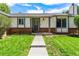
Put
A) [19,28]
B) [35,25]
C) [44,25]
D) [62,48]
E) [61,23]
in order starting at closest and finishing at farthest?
[62,48]
[61,23]
[19,28]
[44,25]
[35,25]

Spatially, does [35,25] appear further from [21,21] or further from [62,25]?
[62,25]

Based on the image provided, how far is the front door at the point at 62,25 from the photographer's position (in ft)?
96.5

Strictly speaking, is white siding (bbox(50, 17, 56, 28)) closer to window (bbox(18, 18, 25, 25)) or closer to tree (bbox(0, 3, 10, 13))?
window (bbox(18, 18, 25, 25))

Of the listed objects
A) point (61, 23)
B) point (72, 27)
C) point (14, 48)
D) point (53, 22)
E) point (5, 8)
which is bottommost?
point (14, 48)

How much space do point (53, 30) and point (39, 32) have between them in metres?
1.73

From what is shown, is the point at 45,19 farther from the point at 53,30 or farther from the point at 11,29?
the point at 11,29

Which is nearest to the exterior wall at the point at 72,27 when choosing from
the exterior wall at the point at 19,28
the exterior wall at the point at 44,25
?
the exterior wall at the point at 44,25

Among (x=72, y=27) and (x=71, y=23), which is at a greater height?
(x=71, y=23)

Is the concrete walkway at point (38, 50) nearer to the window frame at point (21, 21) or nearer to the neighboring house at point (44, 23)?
the neighboring house at point (44, 23)

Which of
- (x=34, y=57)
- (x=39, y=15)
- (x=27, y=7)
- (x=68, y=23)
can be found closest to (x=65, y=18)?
(x=68, y=23)

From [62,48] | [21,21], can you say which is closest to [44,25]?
[21,21]

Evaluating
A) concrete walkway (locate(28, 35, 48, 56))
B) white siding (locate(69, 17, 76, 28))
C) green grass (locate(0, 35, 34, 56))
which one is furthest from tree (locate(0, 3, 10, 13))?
concrete walkway (locate(28, 35, 48, 56))

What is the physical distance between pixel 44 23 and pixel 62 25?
2296 millimetres

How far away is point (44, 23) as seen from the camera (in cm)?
3052
